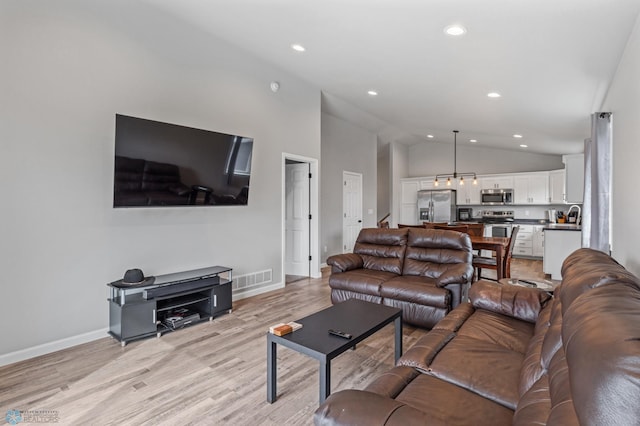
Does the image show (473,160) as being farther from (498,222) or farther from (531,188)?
(498,222)

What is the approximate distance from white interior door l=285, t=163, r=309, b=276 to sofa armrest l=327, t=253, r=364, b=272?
1.75m

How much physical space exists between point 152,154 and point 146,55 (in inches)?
43.2

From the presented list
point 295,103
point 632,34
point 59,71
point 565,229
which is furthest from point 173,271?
point 565,229

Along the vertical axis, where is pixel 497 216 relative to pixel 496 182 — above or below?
below

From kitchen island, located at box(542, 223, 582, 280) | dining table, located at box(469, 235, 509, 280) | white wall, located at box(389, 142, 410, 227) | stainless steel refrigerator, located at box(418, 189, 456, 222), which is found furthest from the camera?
white wall, located at box(389, 142, 410, 227)

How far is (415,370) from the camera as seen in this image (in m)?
1.66

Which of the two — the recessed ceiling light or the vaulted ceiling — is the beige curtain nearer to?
the vaulted ceiling

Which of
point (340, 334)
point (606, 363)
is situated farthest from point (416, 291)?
point (606, 363)

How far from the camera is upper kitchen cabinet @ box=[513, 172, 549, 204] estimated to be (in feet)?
25.7

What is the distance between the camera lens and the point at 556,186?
766cm

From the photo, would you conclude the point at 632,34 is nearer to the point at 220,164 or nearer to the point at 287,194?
the point at 220,164

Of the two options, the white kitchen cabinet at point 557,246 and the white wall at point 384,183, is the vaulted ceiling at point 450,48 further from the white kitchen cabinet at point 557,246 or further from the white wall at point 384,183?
the white wall at point 384,183

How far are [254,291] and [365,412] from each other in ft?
12.3

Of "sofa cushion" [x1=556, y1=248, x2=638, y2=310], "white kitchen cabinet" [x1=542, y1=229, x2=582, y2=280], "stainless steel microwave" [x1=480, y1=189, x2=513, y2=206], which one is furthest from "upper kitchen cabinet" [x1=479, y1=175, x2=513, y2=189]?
"sofa cushion" [x1=556, y1=248, x2=638, y2=310]
